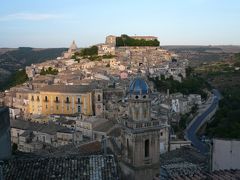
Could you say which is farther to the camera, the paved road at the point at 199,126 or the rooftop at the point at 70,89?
the rooftop at the point at 70,89

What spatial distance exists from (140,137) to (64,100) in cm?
2343

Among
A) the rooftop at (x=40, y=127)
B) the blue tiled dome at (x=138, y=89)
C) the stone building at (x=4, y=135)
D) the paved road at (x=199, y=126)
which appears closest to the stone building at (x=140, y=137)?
the blue tiled dome at (x=138, y=89)

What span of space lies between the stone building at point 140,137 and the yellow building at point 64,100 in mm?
20956

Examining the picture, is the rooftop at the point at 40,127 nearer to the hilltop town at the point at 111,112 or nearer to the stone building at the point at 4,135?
the hilltop town at the point at 111,112

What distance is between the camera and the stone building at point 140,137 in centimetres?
1592

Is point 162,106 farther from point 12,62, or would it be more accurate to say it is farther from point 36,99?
point 12,62

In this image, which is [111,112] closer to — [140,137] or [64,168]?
[140,137]

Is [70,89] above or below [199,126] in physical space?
above

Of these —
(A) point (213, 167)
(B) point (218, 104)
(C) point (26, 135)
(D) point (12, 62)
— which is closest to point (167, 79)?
(B) point (218, 104)

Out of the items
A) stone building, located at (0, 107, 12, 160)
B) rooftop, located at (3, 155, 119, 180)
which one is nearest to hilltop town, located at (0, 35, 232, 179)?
rooftop, located at (3, 155, 119, 180)

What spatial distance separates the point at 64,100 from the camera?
3866 cm

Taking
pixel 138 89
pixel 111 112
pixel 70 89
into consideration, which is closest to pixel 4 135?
pixel 138 89

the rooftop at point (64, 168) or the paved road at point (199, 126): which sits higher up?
the rooftop at point (64, 168)

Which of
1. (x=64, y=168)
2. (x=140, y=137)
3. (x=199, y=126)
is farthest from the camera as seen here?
(x=199, y=126)
